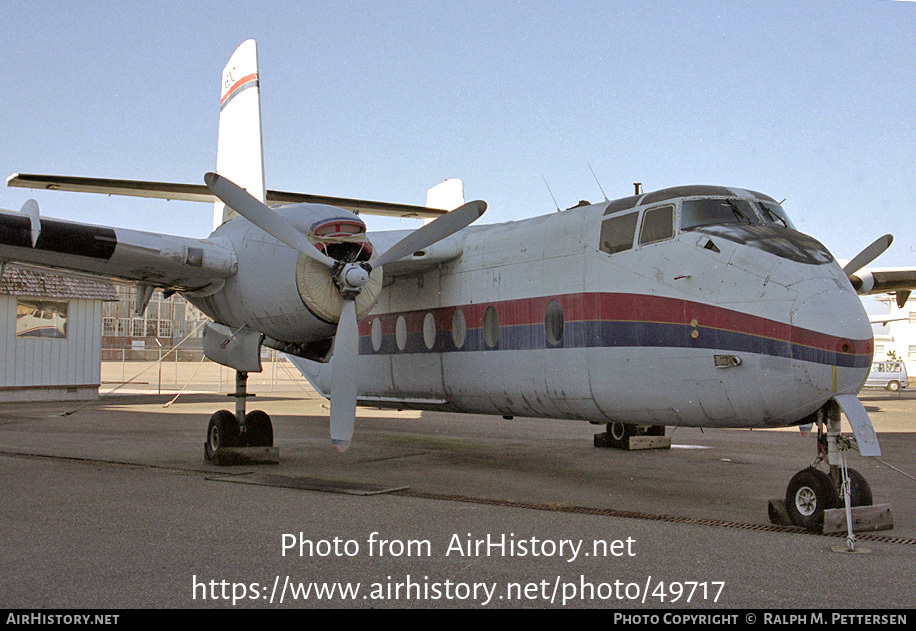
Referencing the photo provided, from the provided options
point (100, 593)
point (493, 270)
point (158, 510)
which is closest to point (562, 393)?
point (493, 270)

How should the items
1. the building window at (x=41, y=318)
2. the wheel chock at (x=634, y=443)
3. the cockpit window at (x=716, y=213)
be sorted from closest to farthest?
the cockpit window at (x=716, y=213)
the wheel chock at (x=634, y=443)
the building window at (x=41, y=318)

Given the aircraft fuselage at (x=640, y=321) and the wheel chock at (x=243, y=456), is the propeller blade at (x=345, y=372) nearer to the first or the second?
the aircraft fuselage at (x=640, y=321)

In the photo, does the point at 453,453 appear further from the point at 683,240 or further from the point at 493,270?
the point at 683,240

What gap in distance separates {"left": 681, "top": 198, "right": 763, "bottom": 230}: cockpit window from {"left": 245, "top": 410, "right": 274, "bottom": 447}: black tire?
7.00 m

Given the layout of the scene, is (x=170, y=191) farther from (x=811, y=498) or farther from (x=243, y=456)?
(x=811, y=498)

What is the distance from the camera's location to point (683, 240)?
28.5 feet

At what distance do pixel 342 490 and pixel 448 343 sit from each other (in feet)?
10.3

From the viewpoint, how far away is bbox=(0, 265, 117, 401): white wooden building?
25.9 meters

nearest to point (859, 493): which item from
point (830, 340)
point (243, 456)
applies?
point (830, 340)

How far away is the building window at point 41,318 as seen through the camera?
2642 cm

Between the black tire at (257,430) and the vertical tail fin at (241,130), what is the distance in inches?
129

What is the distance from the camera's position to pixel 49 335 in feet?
88.5

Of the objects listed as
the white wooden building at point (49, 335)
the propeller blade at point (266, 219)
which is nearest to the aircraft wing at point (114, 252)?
the propeller blade at point (266, 219)

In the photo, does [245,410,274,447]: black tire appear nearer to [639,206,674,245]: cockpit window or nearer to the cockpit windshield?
[639,206,674,245]: cockpit window
